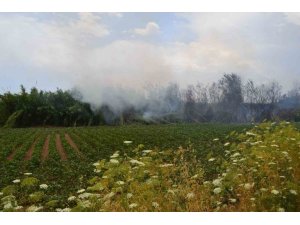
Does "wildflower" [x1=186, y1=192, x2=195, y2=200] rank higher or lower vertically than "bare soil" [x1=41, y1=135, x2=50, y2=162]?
lower

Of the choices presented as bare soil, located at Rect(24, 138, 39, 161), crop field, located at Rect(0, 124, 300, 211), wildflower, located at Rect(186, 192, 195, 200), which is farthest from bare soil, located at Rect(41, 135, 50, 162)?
wildflower, located at Rect(186, 192, 195, 200)

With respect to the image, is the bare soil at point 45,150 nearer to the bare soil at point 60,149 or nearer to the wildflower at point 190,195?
the bare soil at point 60,149

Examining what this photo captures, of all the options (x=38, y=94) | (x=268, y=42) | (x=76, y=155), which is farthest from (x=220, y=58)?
(x=76, y=155)

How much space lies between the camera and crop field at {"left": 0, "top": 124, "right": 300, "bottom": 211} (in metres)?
4.00

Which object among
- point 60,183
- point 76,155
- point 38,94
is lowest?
point 60,183

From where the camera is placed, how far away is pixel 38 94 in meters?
5.61

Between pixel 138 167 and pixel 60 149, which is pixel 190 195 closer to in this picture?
pixel 138 167

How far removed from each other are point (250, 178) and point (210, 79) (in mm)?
1710

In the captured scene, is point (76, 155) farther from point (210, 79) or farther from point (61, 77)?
point (210, 79)

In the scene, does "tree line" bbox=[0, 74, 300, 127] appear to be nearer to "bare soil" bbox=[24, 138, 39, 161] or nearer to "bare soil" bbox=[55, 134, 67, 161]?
"bare soil" bbox=[55, 134, 67, 161]

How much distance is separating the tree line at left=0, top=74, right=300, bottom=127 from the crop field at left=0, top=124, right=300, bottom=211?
6.6 inches

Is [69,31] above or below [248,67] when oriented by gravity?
above

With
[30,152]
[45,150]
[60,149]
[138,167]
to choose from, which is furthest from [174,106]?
[30,152]
